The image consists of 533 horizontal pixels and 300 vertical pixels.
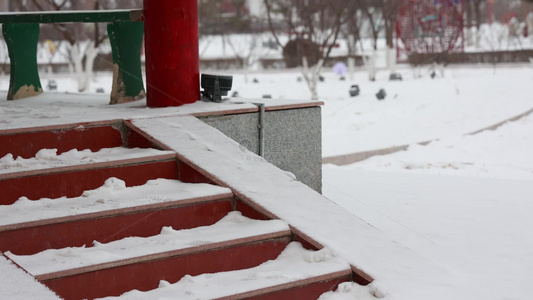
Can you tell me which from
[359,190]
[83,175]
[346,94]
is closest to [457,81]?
[346,94]

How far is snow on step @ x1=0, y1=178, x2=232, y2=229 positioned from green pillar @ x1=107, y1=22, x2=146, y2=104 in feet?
5.92

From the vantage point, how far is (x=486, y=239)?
471 centimetres

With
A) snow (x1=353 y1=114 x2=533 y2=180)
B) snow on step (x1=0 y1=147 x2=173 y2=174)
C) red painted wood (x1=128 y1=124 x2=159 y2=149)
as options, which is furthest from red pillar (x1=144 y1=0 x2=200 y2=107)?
snow (x1=353 y1=114 x2=533 y2=180)

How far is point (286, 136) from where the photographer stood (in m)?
5.18

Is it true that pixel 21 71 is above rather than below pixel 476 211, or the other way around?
above

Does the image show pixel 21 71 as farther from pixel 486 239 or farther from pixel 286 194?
pixel 486 239

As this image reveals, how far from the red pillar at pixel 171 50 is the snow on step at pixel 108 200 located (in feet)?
3.75

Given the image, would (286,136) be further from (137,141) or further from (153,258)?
(153,258)

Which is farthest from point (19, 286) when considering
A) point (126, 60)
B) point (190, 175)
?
point (126, 60)

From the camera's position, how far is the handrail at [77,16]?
17.7ft

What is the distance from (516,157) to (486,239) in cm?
568

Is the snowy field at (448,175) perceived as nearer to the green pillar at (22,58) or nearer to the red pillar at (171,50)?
the red pillar at (171,50)

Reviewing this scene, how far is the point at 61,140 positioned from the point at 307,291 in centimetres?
163

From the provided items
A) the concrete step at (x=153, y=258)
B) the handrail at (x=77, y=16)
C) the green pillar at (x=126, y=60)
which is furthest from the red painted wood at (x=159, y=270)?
the green pillar at (x=126, y=60)
